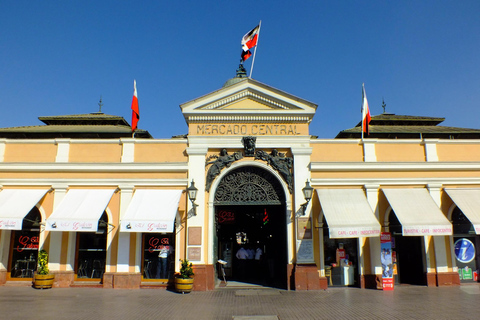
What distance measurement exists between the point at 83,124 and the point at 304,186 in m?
15.3

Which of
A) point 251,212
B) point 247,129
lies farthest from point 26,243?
point 251,212

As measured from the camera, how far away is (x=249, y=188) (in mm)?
14164

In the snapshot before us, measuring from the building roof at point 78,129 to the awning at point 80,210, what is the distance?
21.7 ft

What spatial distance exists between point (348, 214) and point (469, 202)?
5.01m

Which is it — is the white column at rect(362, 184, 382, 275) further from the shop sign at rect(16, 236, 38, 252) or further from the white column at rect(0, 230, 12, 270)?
the white column at rect(0, 230, 12, 270)

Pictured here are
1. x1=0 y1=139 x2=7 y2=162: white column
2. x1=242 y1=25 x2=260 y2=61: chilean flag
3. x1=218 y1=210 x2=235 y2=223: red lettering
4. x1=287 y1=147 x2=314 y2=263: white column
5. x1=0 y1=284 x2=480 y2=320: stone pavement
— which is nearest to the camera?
x1=0 y1=284 x2=480 y2=320: stone pavement

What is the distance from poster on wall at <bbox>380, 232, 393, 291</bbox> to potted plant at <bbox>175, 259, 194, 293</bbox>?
7225 mm

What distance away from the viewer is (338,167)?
1427 cm

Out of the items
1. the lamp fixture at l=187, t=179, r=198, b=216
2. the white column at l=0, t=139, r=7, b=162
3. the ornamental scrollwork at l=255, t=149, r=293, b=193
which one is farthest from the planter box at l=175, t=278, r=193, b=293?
the white column at l=0, t=139, r=7, b=162

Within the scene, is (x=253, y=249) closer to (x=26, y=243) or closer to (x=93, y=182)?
(x=93, y=182)

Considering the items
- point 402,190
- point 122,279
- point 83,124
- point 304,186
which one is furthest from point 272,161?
point 83,124

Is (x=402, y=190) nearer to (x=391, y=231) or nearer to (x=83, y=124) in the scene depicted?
(x=391, y=231)

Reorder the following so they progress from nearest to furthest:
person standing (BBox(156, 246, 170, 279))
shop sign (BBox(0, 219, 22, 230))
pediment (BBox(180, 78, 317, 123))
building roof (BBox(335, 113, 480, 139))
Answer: shop sign (BBox(0, 219, 22, 230))
person standing (BBox(156, 246, 170, 279))
pediment (BBox(180, 78, 317, 123))
building roof (BBox(335, 113, 480, 139))

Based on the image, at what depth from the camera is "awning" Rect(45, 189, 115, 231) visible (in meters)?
12.7
